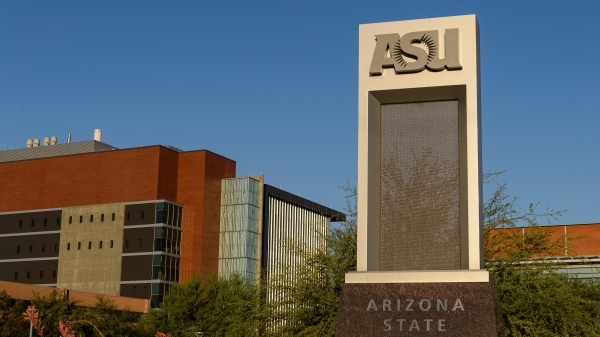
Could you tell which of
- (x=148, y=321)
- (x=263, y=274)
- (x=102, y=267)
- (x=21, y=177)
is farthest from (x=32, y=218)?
(x=263, y=274)

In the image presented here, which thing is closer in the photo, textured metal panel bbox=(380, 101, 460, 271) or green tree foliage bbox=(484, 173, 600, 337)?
textured metal panel bbox=(380, 101, 460, 271)

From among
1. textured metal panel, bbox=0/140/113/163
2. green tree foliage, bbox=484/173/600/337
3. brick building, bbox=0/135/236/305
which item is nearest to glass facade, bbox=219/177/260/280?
brick building, bbox=0/135/236/305

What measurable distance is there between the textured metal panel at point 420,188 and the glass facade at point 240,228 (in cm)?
6567

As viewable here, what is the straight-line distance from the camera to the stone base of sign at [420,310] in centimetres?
1571

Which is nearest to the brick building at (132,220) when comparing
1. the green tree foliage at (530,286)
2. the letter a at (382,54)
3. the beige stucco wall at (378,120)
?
the green tree foliage at (530,286)

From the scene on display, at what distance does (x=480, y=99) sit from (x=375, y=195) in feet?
9.54

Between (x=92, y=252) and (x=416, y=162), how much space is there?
68.2m

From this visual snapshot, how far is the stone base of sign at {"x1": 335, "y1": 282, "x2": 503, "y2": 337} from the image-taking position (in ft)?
51.5

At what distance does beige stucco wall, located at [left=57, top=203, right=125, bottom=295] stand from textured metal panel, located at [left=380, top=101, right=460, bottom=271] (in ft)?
215

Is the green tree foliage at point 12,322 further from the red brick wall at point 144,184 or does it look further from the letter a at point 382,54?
the letter a at point 382,54

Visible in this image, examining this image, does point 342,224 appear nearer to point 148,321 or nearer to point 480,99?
point 480,99

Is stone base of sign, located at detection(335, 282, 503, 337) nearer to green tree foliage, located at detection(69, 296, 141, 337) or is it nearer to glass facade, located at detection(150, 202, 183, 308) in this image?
green tree foliage, located at detection(69, 296, 141, 337)

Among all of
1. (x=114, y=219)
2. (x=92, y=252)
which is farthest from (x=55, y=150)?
(x=92, y=252)

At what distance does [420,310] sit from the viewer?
16.1 metres
